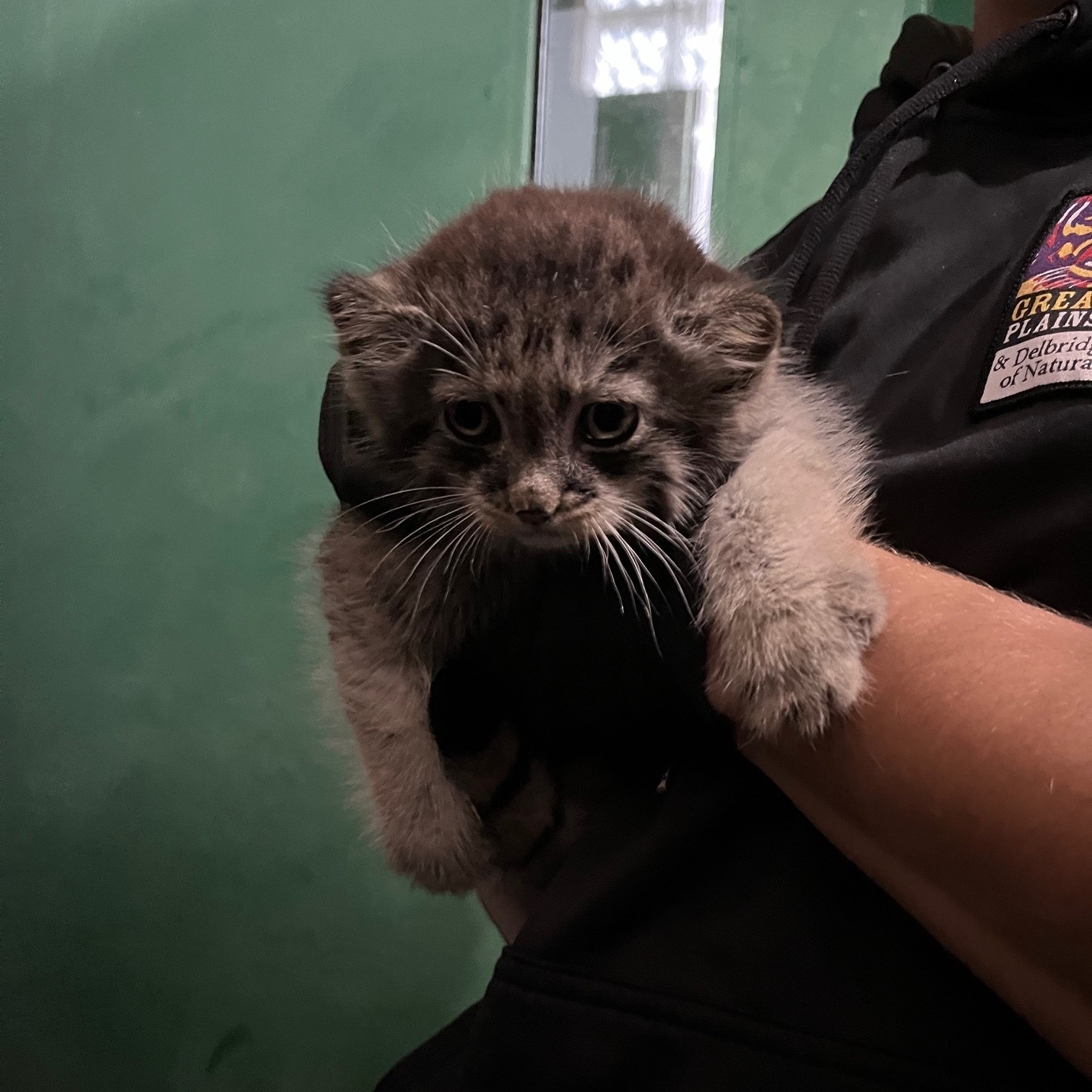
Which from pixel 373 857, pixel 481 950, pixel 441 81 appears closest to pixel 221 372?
pixel 441 81

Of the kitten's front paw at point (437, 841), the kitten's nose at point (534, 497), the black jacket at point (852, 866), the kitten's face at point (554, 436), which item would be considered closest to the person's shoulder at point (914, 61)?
the black jacket at point (852, 866)

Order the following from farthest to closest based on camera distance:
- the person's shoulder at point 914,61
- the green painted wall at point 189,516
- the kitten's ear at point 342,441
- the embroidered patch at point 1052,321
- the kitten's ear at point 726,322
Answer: the green painted wall at point 189,516, the person's shoulder at point 914,61, the kitten's ear at point 342,441, the kitten's ear at point 726,322, the embroidered patch at point 1052,321

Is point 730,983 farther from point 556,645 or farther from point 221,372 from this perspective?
point 221,372

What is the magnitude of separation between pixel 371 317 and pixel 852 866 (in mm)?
691

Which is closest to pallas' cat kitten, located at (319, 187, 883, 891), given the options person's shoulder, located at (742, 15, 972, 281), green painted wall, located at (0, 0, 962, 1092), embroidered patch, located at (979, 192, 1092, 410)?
embroidered patch, located at (979, 192, 1092, 410)

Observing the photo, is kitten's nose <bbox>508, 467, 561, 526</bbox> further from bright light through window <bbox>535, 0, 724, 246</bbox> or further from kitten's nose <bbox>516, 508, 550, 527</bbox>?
bright light through window <bbox>535, 0, 724, 246</bbox>

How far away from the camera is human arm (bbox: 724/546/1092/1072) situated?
0.50 metres

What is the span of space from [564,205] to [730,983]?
0.79 meters

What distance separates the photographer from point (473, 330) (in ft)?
2.70

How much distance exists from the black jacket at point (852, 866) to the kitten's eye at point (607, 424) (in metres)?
0.28

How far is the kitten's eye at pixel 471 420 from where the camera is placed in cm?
83

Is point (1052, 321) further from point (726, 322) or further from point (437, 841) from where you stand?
point (437, 841)

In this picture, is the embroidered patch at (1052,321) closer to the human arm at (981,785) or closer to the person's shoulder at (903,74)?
the human arm at (981,785)

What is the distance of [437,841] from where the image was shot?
0.92m
